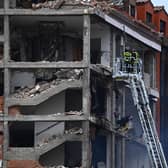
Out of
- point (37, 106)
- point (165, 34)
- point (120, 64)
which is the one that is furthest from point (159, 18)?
point (37, 106)

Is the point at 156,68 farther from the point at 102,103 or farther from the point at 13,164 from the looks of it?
the point at 13,164

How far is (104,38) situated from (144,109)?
5.03 meters

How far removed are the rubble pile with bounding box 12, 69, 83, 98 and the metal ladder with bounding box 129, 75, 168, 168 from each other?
2.96 meters

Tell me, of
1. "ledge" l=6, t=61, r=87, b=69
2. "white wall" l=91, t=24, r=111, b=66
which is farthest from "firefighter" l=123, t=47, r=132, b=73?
"ledge" l=6, t=61, r=87, b=69

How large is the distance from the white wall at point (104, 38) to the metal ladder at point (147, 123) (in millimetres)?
2813

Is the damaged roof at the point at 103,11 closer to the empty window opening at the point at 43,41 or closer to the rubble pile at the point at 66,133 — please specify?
the empty window opening at the point at 43,41

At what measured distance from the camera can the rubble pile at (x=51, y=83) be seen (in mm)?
41531

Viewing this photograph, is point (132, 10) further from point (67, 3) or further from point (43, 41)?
point (67, 3)

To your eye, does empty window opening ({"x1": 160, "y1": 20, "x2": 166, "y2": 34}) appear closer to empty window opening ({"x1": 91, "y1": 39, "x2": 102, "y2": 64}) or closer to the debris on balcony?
empty window opening ({"x1": 91, "y1": 39, "x2": 102, "y2": 64})

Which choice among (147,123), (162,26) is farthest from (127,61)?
(162,26)

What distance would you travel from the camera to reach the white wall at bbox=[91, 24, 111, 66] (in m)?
44.1

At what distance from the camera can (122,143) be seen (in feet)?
149

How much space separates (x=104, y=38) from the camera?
1742 inches

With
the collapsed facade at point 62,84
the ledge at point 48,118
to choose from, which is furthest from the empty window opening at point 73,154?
the ledge at point 48,118
